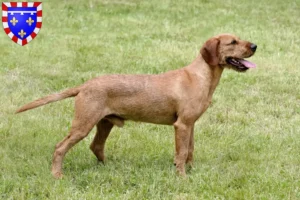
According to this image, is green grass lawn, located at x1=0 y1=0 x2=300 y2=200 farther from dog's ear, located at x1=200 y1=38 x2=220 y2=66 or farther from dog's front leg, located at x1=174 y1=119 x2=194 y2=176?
dog's ear, located at x1=200 y1=38 x2=220 y2=66

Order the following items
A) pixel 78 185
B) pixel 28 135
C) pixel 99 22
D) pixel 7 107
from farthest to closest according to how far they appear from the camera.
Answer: pixel 99 22, pixel 7 107, pixel 28 135, pixel 78 185

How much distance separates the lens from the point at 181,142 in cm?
568

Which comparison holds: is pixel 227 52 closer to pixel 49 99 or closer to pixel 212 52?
pixel 212 52

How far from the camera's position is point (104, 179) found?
554cm

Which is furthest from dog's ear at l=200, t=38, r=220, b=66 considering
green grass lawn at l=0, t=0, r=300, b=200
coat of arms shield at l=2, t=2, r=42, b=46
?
coat of arms shield at l=2, t=2, r=42, b=46

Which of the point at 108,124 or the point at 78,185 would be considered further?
the point at 108,124

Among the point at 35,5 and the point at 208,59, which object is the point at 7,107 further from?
the point at 208,59

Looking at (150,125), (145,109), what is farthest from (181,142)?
(150,125)

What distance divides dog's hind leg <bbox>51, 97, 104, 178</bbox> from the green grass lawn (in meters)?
0.15

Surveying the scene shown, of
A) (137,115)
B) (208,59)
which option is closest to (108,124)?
(137,115)

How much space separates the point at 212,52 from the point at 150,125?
1941 millimetres

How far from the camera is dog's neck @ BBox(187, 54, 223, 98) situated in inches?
227

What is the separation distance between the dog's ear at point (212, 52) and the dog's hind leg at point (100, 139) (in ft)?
4.10

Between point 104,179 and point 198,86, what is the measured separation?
1.32 meters
